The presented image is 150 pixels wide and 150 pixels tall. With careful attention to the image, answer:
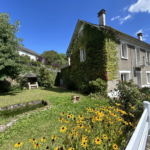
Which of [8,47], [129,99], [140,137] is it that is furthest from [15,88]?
[140,137]

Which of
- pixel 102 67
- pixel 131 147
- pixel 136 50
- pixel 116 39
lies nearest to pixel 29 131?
pixel 131 147

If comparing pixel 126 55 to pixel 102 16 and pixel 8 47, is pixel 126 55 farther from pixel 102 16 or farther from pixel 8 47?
pixel 8 47

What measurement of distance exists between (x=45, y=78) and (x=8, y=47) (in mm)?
8440

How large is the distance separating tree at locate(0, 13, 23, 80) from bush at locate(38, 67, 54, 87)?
667 cm

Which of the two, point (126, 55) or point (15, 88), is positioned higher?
point (126, 55)

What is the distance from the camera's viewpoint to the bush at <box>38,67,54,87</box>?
16188 millimetres

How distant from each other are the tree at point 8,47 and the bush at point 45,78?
21.9 ft

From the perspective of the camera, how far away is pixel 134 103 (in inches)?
146

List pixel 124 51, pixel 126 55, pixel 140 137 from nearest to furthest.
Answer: pixel 140 137 → pixel 126 55 → pixel 124 51

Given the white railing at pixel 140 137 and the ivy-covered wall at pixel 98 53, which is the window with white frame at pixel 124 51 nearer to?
the ivy-covered wall at pixel 98 53

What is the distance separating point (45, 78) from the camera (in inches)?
648

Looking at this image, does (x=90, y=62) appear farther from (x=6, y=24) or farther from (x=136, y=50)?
(x=6, y=24)

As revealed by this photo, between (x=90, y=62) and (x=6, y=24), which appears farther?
(x=90, y=62)

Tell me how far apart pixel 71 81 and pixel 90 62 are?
4.40 m
